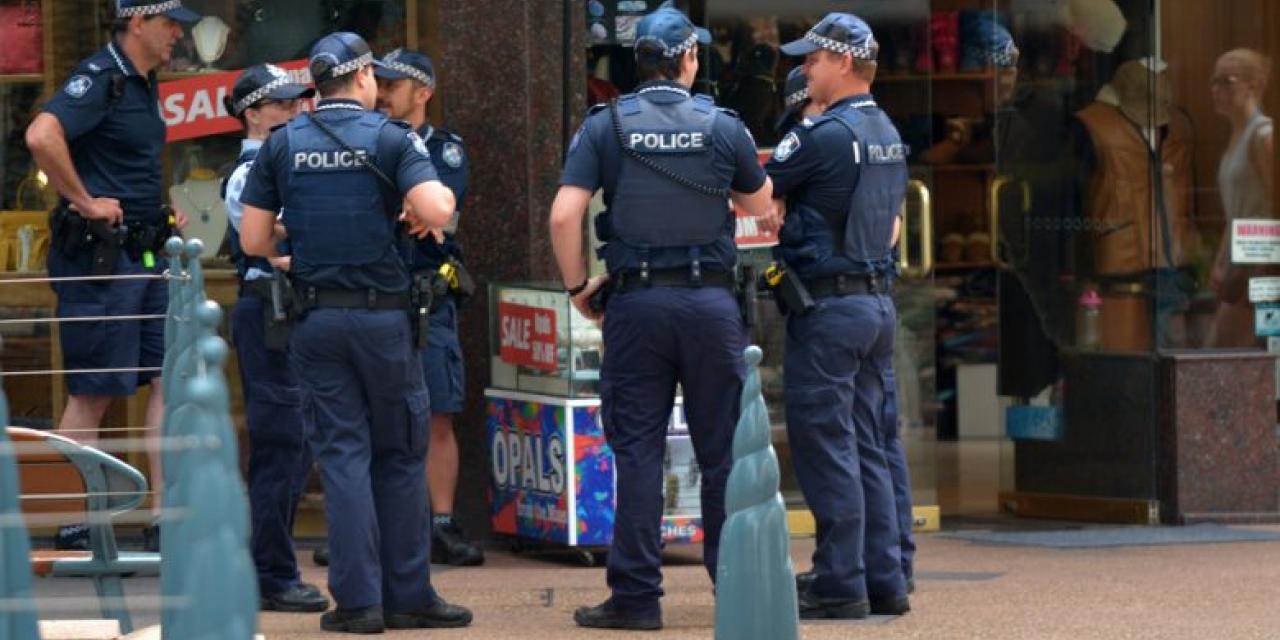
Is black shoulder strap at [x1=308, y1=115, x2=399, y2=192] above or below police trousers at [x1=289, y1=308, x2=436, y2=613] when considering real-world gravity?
above

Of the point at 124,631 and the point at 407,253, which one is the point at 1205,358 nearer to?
the point at 407,253

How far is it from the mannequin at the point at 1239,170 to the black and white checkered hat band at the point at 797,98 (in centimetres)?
289

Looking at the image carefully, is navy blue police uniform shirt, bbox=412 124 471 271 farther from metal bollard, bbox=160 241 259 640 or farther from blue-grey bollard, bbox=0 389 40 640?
metal bollard, bbox=160 241 259 640

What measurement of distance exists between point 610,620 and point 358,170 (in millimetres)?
1622

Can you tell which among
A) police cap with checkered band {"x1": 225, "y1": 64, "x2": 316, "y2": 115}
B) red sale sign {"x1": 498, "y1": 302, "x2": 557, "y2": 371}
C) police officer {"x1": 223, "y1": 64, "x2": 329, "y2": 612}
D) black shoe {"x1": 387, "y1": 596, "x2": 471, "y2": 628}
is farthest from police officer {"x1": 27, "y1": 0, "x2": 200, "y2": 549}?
black shoe {"x1": 387, "y1": 596, "x2": 471, "y2": 628}

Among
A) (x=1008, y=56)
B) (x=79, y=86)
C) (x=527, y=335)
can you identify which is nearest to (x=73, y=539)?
(x=79, y=86)

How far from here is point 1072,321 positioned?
11.1 metres

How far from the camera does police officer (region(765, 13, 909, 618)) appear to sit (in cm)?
797

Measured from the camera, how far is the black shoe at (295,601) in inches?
328

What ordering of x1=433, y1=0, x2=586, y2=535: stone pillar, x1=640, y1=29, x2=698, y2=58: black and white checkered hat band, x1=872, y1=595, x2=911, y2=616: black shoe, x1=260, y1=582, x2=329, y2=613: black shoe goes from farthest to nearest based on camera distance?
x1=433, y1=0, x2=586, y2=535: stone pillar → x1=260, y1=582, x2=329, y2=613: black shoe → x1=872, y1=595, x2=911, y2=616: black shoe → x1=640, y1=29, x2=698, y2=58: black and white checkered hat band

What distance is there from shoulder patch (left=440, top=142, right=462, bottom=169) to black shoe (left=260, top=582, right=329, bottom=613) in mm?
1768

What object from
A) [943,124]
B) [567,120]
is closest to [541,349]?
[567,120]

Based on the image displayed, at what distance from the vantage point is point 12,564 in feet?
15.7

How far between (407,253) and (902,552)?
6.71 ft
